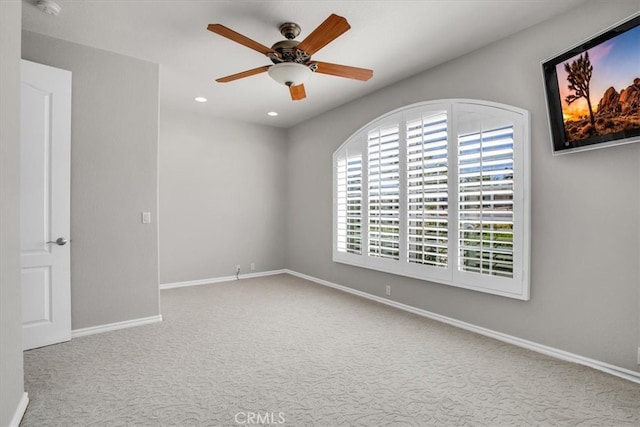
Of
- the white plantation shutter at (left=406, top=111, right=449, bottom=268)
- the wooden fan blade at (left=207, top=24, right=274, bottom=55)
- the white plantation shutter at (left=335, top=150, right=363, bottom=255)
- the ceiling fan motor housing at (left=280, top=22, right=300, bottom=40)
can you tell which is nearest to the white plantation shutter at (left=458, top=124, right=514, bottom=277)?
the white plantation shutter at (left=406, top=111, right=449, bottom=268)

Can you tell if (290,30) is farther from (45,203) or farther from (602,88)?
(45,203)

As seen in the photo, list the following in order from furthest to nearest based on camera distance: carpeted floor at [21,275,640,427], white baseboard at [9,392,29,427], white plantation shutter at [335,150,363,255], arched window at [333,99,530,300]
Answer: white plantation shutter at [335,150,363,255]
arched window at [333,99,530,300]
carpeted floor at [21,275,640,427]
white baseboard at [9,392,29,427]

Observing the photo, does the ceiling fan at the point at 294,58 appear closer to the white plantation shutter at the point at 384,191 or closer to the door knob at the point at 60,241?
the white plantation shutter at the point at 384,191

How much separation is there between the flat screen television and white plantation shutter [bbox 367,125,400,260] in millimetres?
1679

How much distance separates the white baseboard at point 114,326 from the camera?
10.2 feet

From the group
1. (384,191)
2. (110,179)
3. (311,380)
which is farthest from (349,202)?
(110,179)

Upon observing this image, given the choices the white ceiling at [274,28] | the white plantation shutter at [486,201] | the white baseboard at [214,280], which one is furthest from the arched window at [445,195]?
the white baseboard at [214,280]

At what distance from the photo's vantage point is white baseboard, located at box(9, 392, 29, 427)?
5.78 ft

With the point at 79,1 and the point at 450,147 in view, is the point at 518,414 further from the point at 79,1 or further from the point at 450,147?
the point at 79,1

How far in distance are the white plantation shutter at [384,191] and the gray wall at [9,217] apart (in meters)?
3.42

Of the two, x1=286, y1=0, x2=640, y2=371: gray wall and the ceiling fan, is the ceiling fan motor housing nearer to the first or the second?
the ceiling fan

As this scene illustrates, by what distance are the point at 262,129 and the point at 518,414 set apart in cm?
550

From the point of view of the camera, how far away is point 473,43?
10.1 feet

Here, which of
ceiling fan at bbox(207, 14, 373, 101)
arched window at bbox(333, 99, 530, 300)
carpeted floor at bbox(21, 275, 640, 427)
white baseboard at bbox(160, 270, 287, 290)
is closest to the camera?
carpeted floor at bbox(21, 275, 640, 427)
